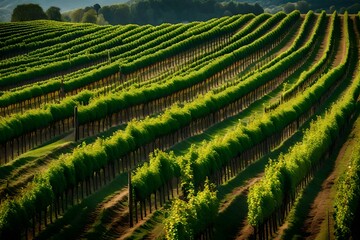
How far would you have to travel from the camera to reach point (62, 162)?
138 feet

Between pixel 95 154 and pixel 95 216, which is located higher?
pixel 95 154

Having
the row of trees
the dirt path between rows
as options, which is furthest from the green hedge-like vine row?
the row of trees

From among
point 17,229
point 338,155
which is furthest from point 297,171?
point 17,229

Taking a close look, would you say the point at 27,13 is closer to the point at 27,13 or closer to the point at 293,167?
the point at 27,13

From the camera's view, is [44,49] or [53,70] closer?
[53,70]

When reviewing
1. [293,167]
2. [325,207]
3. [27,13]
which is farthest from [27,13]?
[325,207]

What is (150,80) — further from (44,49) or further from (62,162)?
(62,162)

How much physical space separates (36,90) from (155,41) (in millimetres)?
47674

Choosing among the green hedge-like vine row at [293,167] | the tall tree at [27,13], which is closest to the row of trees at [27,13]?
the tall tree at [27,13]

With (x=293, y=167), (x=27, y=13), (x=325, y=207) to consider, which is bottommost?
(x=27, y=13)

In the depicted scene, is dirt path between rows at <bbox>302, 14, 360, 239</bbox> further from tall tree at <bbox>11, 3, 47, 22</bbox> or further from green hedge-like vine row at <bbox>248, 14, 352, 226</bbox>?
tall tree at <bbox>11, 3, 47, 22</bbox>

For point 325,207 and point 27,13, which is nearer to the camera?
point 325,207

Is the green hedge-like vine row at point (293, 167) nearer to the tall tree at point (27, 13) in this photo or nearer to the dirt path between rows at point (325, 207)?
the dirt path between rows at point (325, 207)

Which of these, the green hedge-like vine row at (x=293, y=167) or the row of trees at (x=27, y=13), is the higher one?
the green hedge-like vine row at (x=293, y=167)
